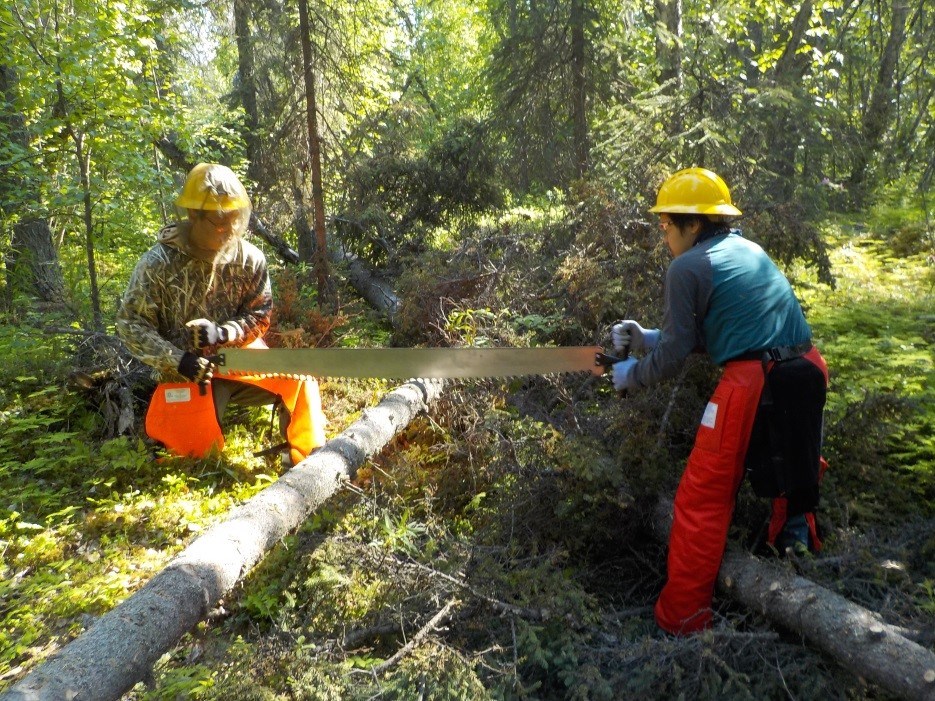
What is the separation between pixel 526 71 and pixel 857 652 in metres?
8.79

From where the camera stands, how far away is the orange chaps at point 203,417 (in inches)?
187

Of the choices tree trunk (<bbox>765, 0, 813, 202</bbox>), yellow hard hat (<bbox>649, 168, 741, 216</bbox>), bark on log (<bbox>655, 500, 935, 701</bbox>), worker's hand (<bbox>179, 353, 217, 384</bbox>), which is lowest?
bark on log (<bbox>655, 500, 935, 701</bbox>)

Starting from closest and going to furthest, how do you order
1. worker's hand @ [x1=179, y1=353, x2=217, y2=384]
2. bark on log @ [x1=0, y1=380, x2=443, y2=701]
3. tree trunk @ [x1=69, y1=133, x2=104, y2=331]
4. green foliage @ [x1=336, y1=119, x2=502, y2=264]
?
bark on log @ [x1=0, y1=380, x2=443, y2=701] < worker's hand @ [x1=179, y1=353, x2=217, y2=384] < tree trunk @ [x1=69, y1=133, x2=104, y2=331] < green foliage @ [x1=336, y1=119, x2=502, y2=264]

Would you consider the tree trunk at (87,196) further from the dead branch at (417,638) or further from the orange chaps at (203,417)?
the dead branch at (417,638)

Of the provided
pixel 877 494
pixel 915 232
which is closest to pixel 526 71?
pixel 915 232

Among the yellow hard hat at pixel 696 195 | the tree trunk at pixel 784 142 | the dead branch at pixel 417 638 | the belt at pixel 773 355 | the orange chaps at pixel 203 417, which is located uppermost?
the tree trunk at pixel 784 142

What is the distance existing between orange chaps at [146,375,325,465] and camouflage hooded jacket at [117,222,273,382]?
168 millimetres

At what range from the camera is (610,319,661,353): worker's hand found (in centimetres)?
367

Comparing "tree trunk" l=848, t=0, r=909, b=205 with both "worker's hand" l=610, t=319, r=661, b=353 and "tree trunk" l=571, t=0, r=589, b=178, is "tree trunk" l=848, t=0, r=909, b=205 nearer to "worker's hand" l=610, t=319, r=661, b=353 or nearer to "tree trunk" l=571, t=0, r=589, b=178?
"tree trunk" l=571, t=0, r=589, b=178

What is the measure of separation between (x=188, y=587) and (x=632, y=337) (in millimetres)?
2663

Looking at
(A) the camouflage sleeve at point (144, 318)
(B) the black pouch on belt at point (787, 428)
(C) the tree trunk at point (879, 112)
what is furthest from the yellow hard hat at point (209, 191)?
(C) the tree trunk at point (879, 112)

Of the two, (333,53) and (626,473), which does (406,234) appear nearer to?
(333,53)

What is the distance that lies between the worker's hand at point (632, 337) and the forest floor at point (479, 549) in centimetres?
48

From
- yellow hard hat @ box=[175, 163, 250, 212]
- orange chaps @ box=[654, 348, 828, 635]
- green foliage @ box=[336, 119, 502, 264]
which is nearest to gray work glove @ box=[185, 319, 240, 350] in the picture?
yellow hard hat @ box=[175, 163, 250, 212]
